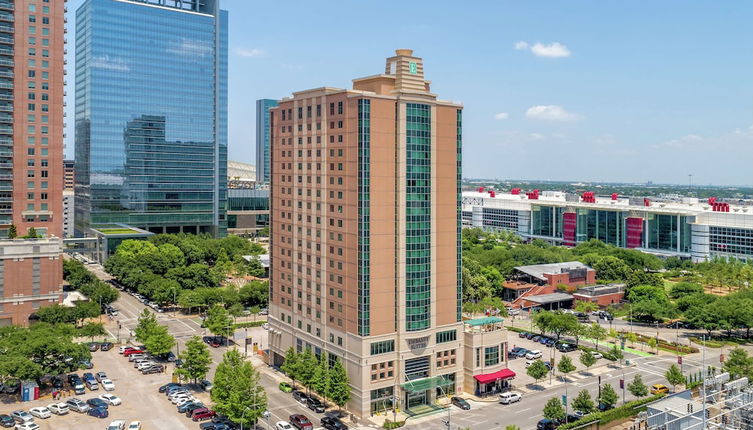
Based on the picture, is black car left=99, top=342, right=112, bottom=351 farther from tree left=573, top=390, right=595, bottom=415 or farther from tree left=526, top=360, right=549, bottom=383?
tree left=573, top=390, right=595, bottom=415

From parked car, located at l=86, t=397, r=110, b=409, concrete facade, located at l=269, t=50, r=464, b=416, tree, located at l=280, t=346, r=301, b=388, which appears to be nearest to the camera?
parked car, located at l=86, t=397, r=110, b=409

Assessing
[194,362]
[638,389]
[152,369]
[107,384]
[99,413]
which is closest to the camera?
[99,413]

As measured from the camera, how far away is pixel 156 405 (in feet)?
240

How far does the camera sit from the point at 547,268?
149 metres

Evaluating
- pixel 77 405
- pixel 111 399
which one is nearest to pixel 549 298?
pixel 111 399

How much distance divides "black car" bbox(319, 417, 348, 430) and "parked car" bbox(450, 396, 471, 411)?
619 inches

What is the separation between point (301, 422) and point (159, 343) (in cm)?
3190

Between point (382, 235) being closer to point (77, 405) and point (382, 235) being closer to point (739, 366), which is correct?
point (77, 405)

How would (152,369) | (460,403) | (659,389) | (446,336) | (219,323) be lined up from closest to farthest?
(460,403) → (446,336) → (659,389) → (152,369) → (219,323)

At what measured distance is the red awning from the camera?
7794 centimetres

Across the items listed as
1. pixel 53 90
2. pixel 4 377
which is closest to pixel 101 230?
pixel 53 90

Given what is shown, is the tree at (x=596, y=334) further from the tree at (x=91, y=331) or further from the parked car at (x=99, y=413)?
the tree at (x=91, y=331)

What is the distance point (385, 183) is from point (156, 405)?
1537 inches

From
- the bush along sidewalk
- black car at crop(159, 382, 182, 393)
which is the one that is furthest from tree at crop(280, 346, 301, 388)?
the bush along sidewalk
